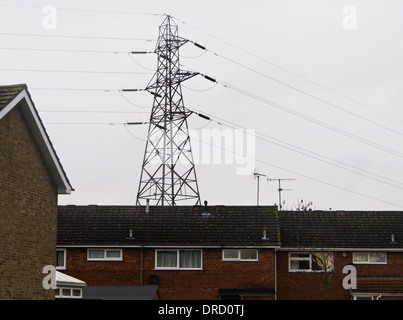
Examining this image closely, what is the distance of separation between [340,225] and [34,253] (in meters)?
25.6

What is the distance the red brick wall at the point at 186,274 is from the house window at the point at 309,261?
6.22ft

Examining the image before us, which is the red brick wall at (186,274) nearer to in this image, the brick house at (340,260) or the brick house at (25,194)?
the brick house at (340,260)

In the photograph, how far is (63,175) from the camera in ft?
72.0

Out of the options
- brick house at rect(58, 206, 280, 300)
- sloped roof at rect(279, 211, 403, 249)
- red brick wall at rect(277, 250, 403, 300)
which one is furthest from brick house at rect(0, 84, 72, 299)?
sloped roof at rect(279, 211, 403, 249)

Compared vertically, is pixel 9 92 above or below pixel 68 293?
above

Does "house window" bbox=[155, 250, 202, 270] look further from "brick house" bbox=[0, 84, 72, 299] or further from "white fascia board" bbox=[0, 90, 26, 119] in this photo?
"white fascia board" bbox=[0, 90, 26, 119]

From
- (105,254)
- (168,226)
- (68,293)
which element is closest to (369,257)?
(168,226)

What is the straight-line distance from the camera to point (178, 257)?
132 ft

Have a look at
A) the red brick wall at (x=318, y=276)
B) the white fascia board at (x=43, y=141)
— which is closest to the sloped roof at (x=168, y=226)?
the red brick wall at (x=318, y=276)

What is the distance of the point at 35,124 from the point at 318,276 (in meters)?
23.6

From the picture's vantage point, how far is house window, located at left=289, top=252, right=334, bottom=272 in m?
40.4

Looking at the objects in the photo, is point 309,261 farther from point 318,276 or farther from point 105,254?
point 105,254

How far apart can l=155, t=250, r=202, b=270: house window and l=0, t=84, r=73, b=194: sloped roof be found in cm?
1834
